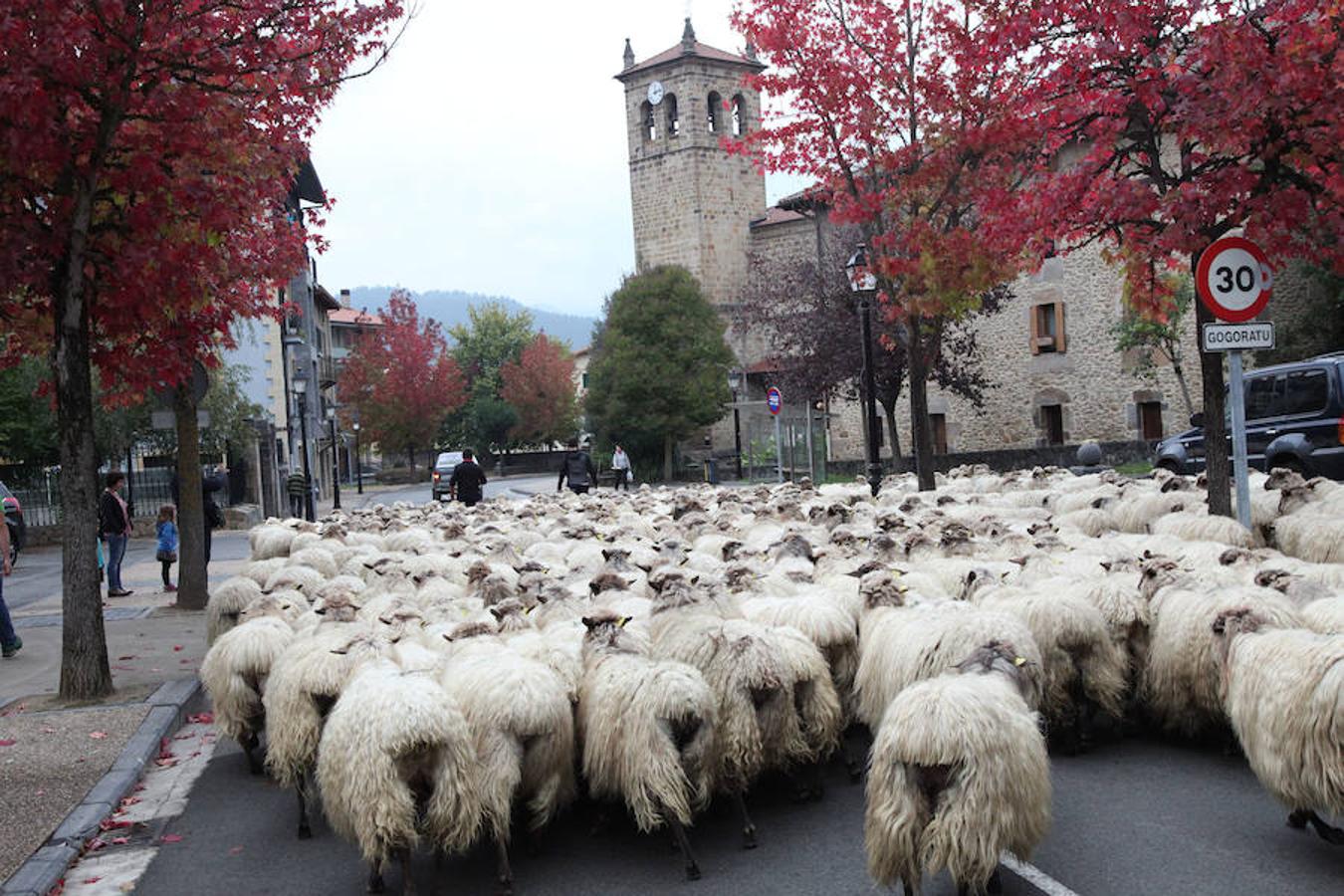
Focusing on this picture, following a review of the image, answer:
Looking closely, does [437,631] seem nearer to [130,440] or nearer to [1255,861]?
[1255,861]

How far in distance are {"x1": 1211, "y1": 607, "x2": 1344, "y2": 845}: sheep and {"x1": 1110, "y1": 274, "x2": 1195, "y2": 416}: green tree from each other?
29.1 meters

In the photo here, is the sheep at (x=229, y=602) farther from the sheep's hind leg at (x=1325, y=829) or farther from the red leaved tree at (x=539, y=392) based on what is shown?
the red leaved tree at (x=539, y=392)

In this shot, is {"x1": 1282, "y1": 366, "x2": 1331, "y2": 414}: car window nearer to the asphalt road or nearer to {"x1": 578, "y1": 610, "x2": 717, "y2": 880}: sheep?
the asphalt road

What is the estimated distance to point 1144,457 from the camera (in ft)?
111

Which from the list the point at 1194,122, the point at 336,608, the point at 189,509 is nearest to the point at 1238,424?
the point at 1194,122

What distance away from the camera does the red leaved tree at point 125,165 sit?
30.5ft

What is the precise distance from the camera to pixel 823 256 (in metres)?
42.7

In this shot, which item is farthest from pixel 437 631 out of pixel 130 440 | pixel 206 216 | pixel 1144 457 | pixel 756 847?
pixel 1144 457

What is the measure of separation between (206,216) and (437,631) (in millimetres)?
4427

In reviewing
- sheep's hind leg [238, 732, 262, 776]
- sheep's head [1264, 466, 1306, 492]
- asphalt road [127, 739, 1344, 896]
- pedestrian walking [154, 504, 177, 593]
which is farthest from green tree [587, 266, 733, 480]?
asphalt road [127, 739, 1344, 896]

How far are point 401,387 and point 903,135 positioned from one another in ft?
205

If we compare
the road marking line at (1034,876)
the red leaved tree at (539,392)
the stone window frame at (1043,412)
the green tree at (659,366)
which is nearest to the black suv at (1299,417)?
the road marking line at (1034,876)

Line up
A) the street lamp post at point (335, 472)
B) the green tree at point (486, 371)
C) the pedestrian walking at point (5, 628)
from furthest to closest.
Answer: the green tree at point (486, 371) < the street lamp post at point (335, 472) < the pedestrian walking at point (5, 628)

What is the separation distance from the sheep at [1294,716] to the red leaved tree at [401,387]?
73.1 meters
